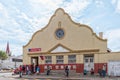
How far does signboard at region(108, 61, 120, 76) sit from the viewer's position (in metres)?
34.5

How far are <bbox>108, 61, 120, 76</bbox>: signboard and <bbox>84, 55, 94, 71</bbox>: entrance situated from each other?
3127 millimetres

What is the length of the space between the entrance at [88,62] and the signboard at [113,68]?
3127 mm

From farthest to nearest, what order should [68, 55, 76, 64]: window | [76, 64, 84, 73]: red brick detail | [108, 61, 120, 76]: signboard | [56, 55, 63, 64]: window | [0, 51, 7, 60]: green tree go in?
[0, 51, 7, 60]: green tree → [56, 55, 63, 64]: window → [68, 55, 76, 64]: window → [76, 64, 84, 73]: red brick detail → [108, 61, 120, 76]: signboard

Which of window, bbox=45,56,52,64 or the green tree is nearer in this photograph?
window, bbox=45,56,52,64

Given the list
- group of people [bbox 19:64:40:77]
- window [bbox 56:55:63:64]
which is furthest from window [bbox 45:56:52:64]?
group of people [bbox 19:64:40:77]

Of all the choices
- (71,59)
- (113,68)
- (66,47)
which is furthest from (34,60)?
(113,68)

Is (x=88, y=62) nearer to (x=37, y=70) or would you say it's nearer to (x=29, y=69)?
(x=37, y=70)

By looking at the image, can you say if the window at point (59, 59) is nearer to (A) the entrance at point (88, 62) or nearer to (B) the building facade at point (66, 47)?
(B) the building facade at point (66, 47)

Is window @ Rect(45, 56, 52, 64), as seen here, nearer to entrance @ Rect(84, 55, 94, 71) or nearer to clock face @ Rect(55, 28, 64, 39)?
clock face @ Rect(55, 28, 64, 39)

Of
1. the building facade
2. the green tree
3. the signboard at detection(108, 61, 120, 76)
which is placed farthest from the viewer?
the green tree

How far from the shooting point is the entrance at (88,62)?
3762 cm

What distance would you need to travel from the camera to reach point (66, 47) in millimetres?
39594

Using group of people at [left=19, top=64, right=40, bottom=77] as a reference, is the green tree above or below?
above

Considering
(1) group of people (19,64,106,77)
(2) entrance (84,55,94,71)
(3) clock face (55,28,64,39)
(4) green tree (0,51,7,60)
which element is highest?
(3) clock face (55,28,64,39)
